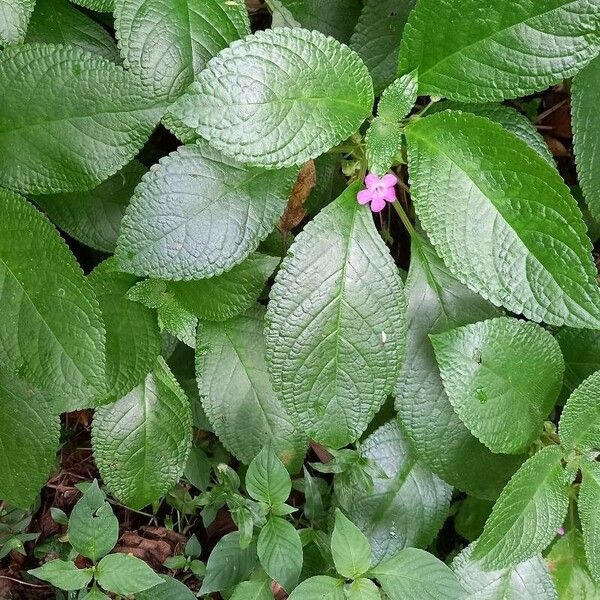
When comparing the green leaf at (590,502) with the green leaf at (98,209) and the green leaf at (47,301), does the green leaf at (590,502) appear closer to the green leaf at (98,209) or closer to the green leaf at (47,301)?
the green leaf at (47,301)

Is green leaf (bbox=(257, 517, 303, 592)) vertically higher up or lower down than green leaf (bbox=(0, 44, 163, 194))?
lower down

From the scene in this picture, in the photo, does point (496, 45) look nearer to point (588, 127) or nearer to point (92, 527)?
point (588, 127)

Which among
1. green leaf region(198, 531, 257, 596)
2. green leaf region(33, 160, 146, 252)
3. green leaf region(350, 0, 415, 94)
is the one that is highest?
green leaf region(350, 0, 415, 94)

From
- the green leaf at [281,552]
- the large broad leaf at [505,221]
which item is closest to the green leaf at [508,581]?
the green leaf at [281,552]

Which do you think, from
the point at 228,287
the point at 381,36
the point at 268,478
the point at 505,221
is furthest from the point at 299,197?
the point at 268,478

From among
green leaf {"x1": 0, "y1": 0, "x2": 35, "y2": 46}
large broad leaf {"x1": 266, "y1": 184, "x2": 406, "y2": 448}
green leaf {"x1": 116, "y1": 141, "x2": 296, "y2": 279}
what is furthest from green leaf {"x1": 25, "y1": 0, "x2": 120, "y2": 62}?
large broad leaf {"x1": 266, "y1": 184, "x2": 406, "y2": 448}

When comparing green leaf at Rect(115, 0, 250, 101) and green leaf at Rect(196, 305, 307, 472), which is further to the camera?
green leaf at Rect(196, 305, 307, 472)

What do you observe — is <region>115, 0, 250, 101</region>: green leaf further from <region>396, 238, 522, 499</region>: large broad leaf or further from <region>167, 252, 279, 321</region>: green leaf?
<region>396, 238, 522, 499</region>: large broad leaf
